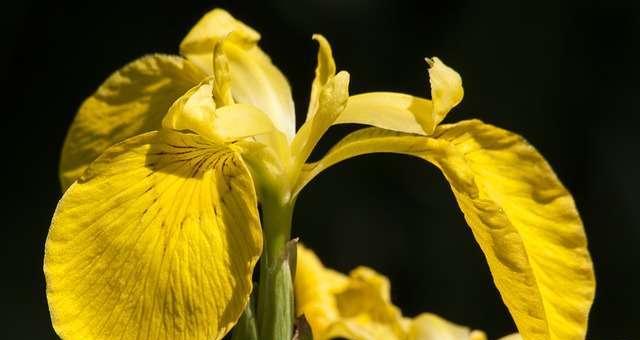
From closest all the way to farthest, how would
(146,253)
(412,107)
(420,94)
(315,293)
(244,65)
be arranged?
(146,253) < (412,107) < (244,65) < (315,293) < (420,94)

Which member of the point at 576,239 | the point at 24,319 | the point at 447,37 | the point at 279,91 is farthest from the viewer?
the point at 447,37

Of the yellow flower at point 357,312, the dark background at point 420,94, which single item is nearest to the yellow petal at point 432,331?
the yellow flower at point 357,312

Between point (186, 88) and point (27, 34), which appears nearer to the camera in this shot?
point (186, 88)

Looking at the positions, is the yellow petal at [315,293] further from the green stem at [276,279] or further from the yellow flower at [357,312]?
the green stem at [276,279]

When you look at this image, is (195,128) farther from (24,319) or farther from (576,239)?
(24,319)

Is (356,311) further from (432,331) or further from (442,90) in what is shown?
(442,90)

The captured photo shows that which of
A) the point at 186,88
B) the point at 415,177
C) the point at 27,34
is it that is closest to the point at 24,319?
the point at 27,34

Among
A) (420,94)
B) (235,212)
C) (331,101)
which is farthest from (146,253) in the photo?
(420,94)
